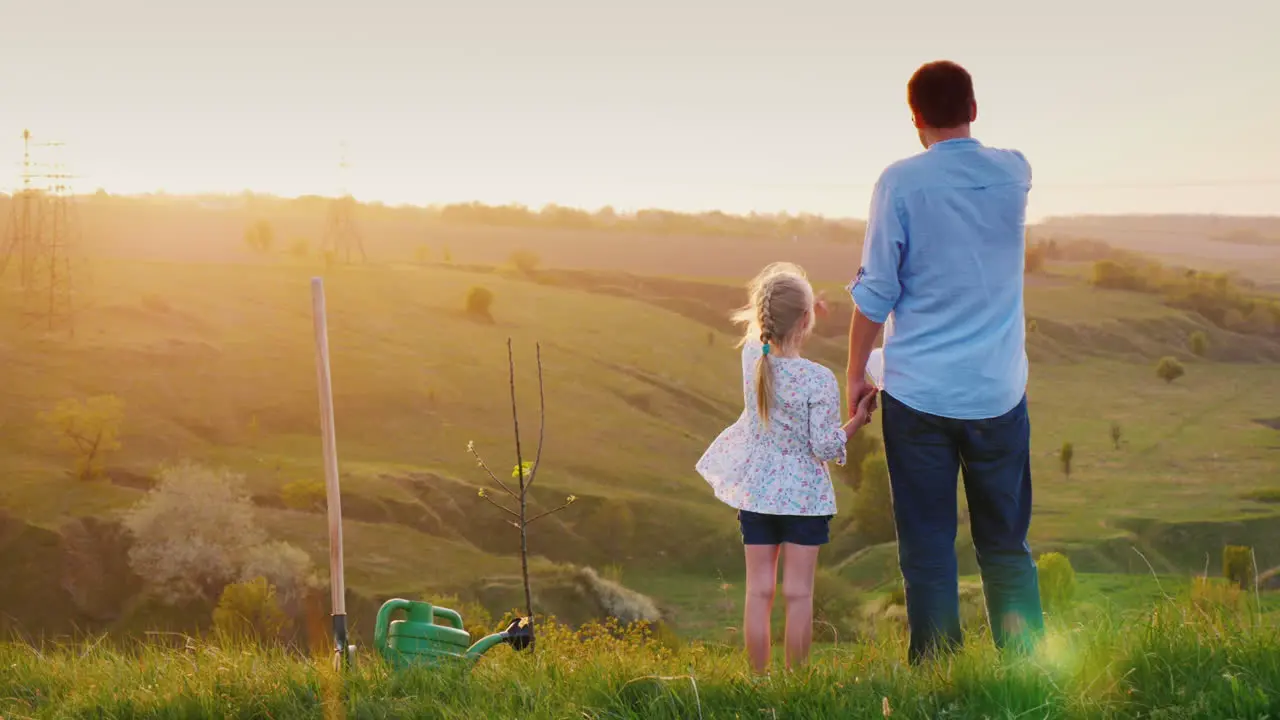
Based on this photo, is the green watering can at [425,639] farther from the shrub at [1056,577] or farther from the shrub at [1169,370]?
the shrub at [1169,370]

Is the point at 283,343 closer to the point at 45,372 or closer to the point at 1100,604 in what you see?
the point at 45,372

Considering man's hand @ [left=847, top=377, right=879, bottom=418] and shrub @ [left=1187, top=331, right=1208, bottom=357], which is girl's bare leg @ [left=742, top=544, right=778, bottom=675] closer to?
man's hand @ [left=847, top=377, right=879, bottom=418]

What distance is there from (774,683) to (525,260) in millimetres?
153309

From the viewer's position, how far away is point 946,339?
143 inches

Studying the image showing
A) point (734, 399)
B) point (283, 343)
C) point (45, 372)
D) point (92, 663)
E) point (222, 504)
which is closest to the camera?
point (92, 663)

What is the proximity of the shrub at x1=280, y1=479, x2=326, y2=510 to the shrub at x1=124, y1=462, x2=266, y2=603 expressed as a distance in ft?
8.53

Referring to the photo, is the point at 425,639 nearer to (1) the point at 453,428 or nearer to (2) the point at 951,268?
(2) the point at 951,268

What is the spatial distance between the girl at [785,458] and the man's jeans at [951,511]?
31cm

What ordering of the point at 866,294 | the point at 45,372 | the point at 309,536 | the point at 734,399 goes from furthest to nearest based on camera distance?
the point at 734,399, the point at 45,372, the point at 309,536, the point at 866,294

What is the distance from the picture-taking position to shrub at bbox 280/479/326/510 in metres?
78.1

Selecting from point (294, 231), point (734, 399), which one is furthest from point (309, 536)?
point (294, 231)

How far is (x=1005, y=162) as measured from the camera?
364 cm

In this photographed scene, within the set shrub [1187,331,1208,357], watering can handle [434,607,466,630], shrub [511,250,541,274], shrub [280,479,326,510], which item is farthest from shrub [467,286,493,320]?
watering can handle [434,607,466,630]

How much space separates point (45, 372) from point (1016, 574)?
9462 centimetres
